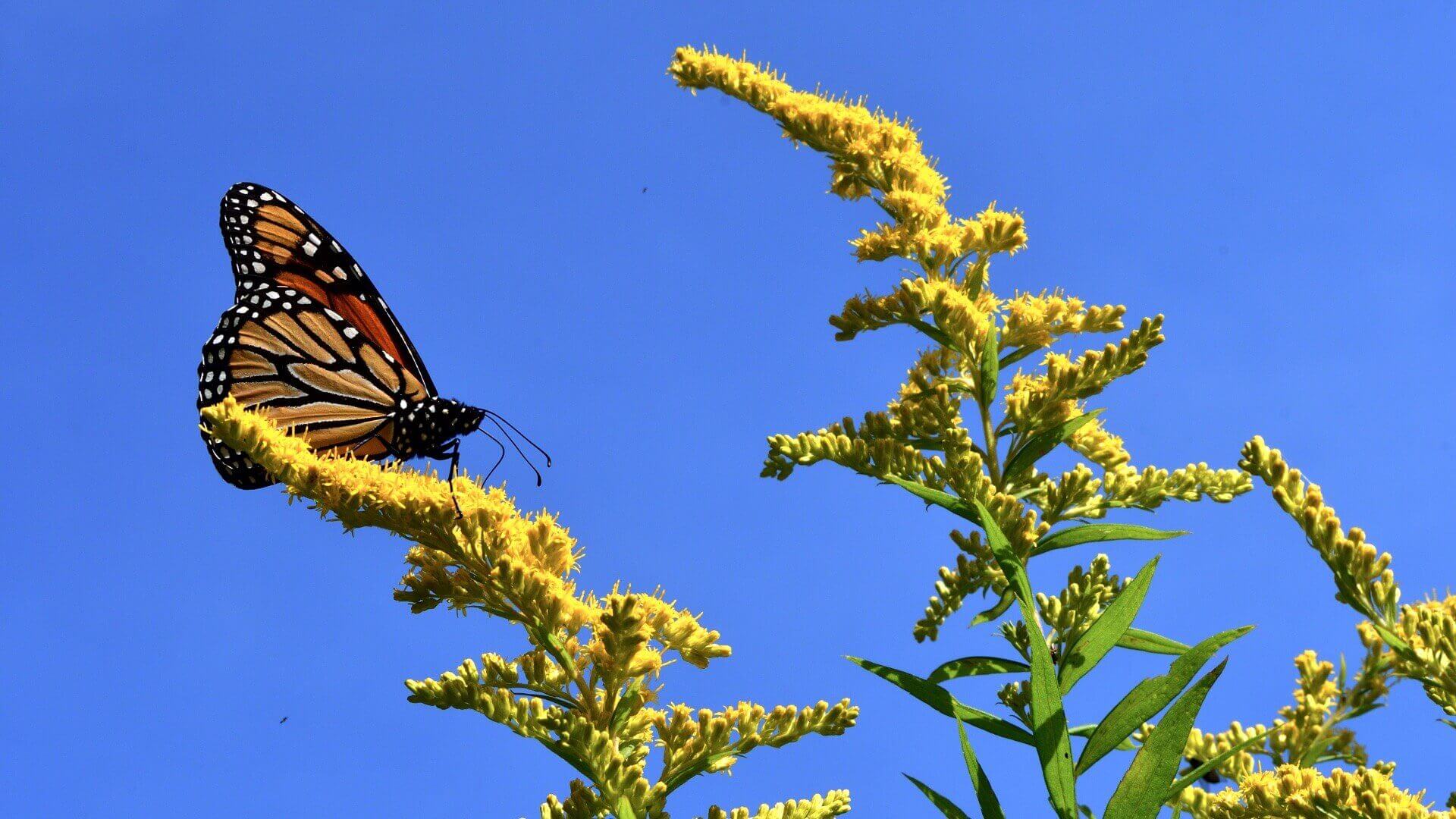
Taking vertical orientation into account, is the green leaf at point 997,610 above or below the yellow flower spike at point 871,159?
below

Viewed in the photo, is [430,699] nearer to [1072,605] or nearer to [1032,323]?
[1072,605]

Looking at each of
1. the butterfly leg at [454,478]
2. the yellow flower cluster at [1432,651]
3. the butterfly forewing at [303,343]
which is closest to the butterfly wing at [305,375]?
the butterfly forewing at [303,343]

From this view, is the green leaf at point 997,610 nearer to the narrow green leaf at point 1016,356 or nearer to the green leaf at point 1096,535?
the green leaf at point 1096,535

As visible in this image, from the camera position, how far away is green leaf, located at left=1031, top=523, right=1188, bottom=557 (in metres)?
3.86

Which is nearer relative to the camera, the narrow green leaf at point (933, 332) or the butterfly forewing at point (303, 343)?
the narrow green leaf at point (933, 332)

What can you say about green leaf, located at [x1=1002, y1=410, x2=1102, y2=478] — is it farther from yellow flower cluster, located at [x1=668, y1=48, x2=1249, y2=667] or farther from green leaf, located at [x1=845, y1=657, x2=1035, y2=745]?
green leaf, located at [x1=845, y1=657, x2=1035, y2=745]

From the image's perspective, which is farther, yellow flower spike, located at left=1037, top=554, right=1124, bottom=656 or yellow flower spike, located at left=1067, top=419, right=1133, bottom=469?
yellow flower spike, located at left=1067, top=419, right=1133, bottom=469

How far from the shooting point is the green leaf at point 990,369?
14.3 feet

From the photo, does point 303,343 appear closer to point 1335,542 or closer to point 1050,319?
point 1050,319

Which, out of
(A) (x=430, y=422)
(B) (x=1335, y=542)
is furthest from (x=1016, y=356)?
(A) (x=430, y=422)

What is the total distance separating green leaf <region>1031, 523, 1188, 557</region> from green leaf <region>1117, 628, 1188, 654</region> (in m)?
0.32

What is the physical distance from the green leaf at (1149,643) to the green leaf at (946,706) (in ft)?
1.66

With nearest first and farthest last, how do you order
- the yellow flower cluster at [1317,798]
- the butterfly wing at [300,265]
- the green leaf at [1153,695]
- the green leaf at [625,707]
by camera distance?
the yellow flower cluster at [1317,798] < the green leaf at [1153,695] < the green leaf at [625,707] < the butterfly wing at [300,265]

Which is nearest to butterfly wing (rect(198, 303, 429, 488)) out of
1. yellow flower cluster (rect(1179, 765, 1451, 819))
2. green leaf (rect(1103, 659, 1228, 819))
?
green leaf (rect(1103, 659, 1228, 819))
